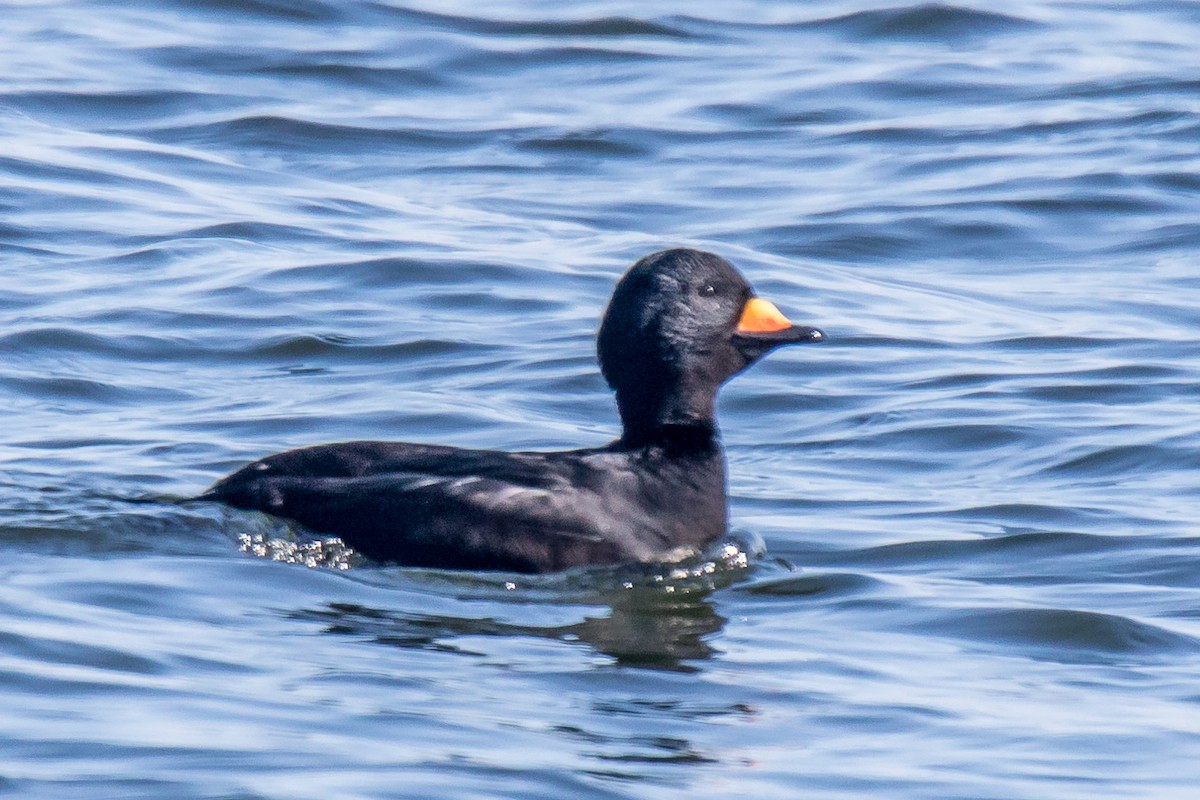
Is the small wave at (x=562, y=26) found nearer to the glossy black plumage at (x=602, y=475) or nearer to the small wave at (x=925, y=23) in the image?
the small wave at (x=925, y=23)

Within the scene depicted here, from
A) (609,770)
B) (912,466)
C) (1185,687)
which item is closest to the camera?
(609,770)

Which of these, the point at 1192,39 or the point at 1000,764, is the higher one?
the point at 1192,39

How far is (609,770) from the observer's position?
551 cm

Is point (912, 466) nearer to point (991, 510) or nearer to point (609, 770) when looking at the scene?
point (991, 510)

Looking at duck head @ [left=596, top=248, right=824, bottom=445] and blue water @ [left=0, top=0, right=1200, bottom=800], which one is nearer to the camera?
blue water @ [left=0, top=0, right=1200, bottom=800]

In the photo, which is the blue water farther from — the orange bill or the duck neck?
the orange bill

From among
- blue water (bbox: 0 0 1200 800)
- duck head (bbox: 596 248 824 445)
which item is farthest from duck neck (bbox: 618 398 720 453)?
blue water (bbox: 0 0 1200 800)

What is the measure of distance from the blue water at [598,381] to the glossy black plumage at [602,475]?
0.13 meters

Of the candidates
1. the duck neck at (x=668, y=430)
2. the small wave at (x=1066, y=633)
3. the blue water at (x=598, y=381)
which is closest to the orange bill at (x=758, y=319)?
the duck neck at (x=668, y=430)

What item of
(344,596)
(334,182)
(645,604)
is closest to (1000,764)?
(645,604)

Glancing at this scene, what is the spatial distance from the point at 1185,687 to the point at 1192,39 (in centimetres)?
1334

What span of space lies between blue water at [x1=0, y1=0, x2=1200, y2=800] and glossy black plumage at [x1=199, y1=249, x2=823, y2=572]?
0.13m

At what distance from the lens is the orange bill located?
8164 mm

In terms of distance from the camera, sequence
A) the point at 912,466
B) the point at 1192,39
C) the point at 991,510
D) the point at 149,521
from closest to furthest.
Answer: the point at 149,521
the point at 991,510
the point at 912,466
the point at 1192,39
